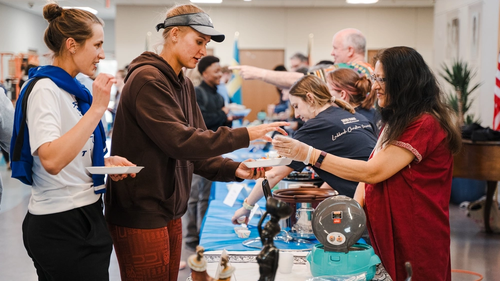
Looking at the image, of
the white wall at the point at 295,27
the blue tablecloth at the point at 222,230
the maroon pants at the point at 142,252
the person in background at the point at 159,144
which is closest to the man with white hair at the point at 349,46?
the blue tablecloth at the point at 222,230

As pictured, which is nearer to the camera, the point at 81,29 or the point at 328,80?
the point at 81,29

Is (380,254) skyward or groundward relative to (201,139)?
groundward

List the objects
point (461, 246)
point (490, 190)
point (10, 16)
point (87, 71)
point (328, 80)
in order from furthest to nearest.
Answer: point (10, 16)
point (490, 190)
point (461, 246)
point (328, 80)
point (87, 71)

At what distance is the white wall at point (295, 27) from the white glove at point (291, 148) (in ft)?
33.1

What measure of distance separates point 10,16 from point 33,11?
3.08ft

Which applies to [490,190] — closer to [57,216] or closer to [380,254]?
[380,254]

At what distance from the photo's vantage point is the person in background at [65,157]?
141 centimetres

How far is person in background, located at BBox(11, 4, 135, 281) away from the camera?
1408mm

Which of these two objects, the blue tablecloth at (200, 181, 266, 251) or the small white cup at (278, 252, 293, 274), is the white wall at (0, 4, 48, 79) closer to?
the blue tablecloth at (200, 181, 266, 251)

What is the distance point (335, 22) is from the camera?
1189 centimetres

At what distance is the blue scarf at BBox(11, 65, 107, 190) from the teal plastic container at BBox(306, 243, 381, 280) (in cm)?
72

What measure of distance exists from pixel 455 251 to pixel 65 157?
379 cm

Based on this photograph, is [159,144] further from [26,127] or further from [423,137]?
[423,137]

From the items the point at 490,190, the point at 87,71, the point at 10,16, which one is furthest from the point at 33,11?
the point at 87,71
